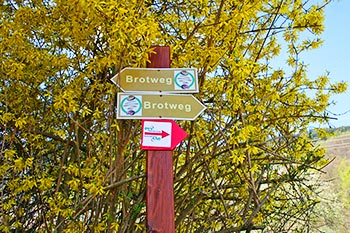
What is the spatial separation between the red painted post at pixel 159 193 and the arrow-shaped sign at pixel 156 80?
0.87ft

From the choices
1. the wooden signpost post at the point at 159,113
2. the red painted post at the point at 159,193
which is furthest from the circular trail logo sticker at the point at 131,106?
the red painted post at the point at 159,193

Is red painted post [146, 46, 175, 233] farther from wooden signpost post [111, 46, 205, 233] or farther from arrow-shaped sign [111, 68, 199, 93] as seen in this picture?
arrow-shaped sign [111, 68, 199, 93]

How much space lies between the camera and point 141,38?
5.48 ft

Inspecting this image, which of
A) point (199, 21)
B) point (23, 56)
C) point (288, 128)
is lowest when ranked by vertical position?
point (288, 128)

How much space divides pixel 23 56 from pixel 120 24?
25.2 inches

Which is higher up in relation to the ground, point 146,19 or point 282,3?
point 282,3

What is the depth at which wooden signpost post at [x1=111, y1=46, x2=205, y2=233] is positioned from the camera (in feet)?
5.23

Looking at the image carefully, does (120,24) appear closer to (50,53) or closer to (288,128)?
(50,53)

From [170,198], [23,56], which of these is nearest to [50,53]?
[23,56]

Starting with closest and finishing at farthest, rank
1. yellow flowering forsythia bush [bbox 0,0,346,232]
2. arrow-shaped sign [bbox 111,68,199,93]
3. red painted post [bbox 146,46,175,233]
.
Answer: red painted post [bbox 146,46,175,233]
arrow-shaped sign [bbox 111,68,199,93]
yellow flowering forsythia bush [bbox 0,0,346,232]

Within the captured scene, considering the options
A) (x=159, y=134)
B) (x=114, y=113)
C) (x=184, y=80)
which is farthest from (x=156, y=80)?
(x=114, y=113)

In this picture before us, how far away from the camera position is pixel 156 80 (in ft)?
5.59

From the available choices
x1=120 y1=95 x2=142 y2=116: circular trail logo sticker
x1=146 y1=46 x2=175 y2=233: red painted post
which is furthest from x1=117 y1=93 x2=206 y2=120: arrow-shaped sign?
x1=146 y1=46 x2=175 y2=233: red painted post

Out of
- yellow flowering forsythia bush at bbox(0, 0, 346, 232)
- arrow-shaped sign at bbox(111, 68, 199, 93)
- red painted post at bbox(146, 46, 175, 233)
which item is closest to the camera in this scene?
red painted post at bbox(146, 46, 175, 233)
